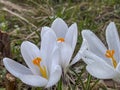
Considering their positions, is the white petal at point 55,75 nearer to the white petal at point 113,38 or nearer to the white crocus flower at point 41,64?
the white crocus flower at point 41,64

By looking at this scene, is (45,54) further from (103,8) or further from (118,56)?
(103,8)

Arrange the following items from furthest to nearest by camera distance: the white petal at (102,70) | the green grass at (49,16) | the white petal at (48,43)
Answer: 1. the green grass at (49,16)
2. the white petal at (48,43)
3. the white petal at (102,70)

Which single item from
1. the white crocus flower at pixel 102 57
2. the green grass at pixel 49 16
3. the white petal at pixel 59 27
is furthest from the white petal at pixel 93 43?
the green grass at pixel 49 16

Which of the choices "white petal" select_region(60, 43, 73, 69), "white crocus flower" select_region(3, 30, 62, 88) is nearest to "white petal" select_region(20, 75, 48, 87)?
"white crocus flower" select_region(3, 30, 62, 88)

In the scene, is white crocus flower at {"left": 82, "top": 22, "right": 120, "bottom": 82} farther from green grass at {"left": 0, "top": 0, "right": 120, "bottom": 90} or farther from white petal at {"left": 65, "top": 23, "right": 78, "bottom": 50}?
green grass at {"left": 0, "top": 0, "right": 120, "bottom": 90}

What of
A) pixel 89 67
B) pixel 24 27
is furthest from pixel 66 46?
pixel 24 27

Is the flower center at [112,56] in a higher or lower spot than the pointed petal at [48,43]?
lower

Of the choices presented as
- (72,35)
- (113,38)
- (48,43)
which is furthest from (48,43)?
(113,38)
